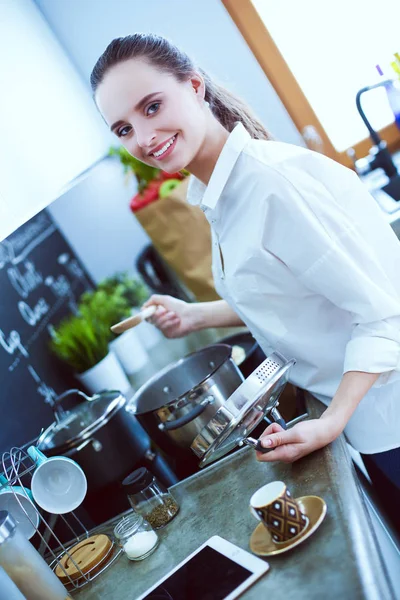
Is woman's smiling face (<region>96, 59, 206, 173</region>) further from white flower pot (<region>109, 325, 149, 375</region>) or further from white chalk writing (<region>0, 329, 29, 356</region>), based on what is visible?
white flower pot (<region>109, 325, 149, 375</region>)

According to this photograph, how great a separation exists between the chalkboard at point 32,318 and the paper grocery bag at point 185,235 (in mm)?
484

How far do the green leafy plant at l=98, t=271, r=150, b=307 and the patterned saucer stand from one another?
1.58m

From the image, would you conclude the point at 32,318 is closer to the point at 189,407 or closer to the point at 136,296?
the point at 136,296

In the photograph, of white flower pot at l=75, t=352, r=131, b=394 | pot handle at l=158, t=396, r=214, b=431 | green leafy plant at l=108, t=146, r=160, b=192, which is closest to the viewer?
pot handle at l=158, t=396, r=214, b=431

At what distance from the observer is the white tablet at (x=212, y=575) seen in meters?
0.91

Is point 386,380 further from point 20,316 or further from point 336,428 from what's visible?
point 20,316

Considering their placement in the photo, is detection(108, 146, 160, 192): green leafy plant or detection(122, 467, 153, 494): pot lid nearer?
detection(122, 467, 153, 494): pot lid

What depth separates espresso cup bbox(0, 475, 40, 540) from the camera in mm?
1160

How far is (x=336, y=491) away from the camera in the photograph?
3.18 feet

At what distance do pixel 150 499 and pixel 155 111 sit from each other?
70 centimetres

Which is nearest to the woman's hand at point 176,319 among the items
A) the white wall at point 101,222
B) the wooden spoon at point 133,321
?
the wooden spoon at point 133,321

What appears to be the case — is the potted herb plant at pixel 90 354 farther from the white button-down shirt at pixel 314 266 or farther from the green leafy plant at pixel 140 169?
the white button-down shirt at pixel 314 266

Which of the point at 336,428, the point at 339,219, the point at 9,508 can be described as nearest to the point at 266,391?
the point at 336,428

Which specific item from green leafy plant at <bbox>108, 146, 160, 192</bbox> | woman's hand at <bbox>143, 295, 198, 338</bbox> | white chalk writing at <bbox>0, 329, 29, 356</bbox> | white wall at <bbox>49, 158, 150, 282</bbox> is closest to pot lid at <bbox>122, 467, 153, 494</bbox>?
woman's hand at <bbox>143, 295, 198, 338</bbox>
